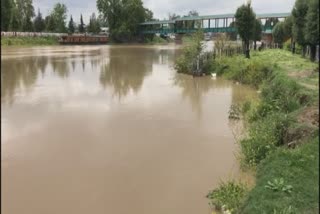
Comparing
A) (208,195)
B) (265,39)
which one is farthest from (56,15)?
(208,195)

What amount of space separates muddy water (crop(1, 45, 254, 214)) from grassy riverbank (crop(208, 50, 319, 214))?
0.74 meters

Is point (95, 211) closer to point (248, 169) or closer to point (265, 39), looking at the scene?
point (248, 169)

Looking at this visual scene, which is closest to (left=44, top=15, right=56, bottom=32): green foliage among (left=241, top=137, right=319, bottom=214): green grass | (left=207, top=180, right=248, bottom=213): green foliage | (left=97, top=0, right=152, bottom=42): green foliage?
(left=97, top=0, right=152, bottom=42): green foliage

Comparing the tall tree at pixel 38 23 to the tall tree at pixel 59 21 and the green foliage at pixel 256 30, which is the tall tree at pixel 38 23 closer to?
the tall tree at pixel 59 21

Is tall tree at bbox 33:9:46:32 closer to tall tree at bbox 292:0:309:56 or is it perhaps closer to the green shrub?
tall tree at bbox 292:0:309:56

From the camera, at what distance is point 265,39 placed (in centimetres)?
6116

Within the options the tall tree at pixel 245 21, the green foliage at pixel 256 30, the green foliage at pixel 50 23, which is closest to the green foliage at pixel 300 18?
the tall tree at pixel 245 21

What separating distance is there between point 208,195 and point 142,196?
1206mm

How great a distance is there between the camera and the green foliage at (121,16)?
81.9 metres

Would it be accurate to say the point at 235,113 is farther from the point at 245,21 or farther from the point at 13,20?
the point at 245,21

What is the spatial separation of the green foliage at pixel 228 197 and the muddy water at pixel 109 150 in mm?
275

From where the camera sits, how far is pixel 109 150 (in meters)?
9.91

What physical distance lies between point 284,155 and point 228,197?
1359mm

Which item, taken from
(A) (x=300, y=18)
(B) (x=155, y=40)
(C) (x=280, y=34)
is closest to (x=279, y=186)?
(A) (x=300, y=18)
